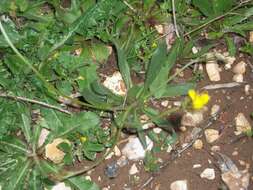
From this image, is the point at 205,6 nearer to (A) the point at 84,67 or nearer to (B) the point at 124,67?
(B) the point at 124,67

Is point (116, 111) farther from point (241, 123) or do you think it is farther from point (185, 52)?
point (241, 123)

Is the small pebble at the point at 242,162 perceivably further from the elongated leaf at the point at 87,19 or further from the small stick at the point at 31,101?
the elongated leaf at the point at 87,19

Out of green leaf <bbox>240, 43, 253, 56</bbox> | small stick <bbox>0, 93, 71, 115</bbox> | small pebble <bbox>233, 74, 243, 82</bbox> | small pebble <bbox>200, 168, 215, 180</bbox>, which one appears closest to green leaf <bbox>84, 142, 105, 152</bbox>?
small stick <bbox>0, 93, 71, 115</bbox>

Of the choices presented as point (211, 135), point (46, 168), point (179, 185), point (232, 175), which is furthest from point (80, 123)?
point (232, 175)

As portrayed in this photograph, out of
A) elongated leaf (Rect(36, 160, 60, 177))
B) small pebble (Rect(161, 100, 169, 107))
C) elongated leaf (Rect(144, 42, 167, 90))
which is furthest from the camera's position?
small pebble (Rect(161, 100, 169, 107))

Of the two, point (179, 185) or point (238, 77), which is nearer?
point (179, 185)

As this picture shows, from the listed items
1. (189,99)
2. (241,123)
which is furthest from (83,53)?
(189,99)

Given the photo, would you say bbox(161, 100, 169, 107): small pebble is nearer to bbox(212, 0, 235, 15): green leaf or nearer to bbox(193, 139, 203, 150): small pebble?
bbox(193, 139, 203, 150): small pebble
